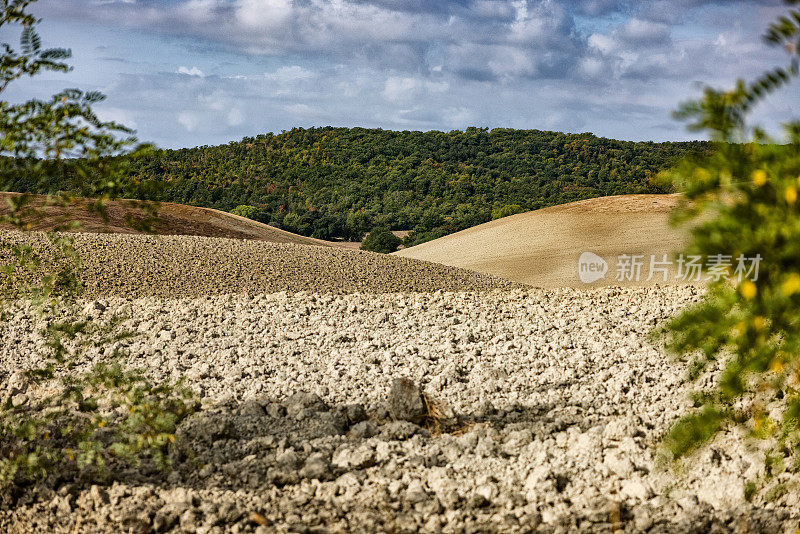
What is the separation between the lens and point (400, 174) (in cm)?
3650

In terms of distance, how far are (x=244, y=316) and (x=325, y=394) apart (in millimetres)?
2351

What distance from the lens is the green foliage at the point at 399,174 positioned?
30.3 metres

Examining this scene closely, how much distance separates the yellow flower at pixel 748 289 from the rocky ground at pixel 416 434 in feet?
7.05

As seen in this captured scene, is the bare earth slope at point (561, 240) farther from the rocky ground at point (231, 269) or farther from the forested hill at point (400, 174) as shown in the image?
the forested hill at point (400, 174)

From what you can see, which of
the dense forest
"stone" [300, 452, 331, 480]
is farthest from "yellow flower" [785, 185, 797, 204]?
the dense forest

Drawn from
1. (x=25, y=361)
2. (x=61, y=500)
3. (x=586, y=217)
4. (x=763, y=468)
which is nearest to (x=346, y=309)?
(x=25, y=361)

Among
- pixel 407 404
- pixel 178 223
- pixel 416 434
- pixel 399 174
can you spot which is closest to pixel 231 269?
pixel 407 404

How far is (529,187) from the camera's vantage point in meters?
33.6

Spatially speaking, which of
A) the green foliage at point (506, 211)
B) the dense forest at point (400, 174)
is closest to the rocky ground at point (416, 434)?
the dense forest at point (400, 174)

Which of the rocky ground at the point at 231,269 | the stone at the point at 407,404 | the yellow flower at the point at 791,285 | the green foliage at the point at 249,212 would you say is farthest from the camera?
the green foliage at the point at 249,212

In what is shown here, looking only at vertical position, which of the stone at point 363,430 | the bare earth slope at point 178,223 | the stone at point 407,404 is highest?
the bare earth slope at point 178,223

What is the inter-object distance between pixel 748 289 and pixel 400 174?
115 ft

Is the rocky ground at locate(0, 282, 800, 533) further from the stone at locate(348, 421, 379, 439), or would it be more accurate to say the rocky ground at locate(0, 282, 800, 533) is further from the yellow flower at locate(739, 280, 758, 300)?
the yellow flower at locate(739, 280, 758, 300)

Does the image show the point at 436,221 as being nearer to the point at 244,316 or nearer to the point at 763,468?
the point at 244,316
